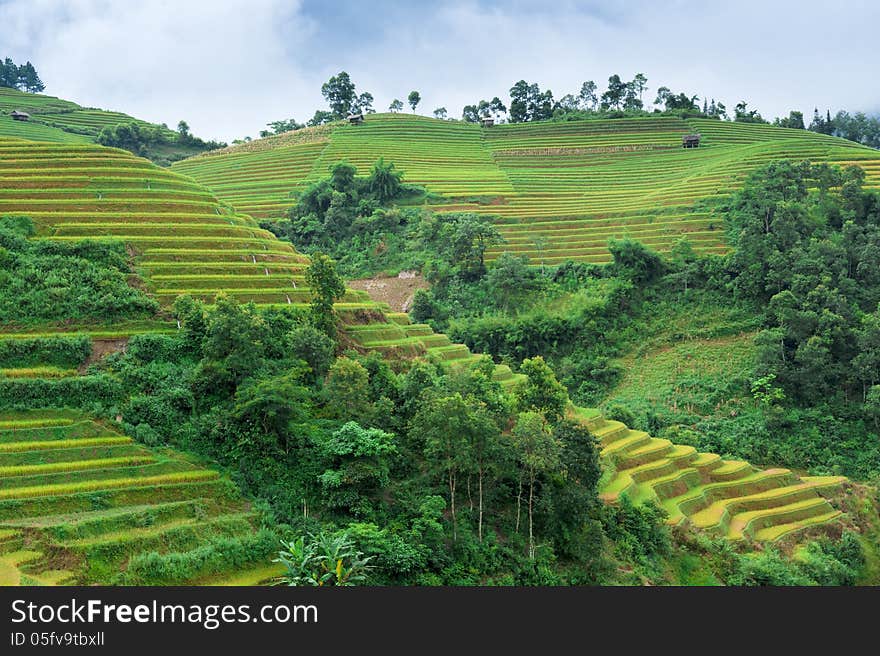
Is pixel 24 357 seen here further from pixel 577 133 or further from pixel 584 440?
pixel 577 133

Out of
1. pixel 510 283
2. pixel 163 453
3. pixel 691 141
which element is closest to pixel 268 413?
pixel 163 453

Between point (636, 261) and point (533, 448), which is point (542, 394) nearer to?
point (533, 448)

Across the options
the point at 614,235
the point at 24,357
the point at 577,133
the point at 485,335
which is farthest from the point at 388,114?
the point at 24,357

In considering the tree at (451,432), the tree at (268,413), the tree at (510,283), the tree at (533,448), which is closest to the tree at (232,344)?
the tree at (268,413)

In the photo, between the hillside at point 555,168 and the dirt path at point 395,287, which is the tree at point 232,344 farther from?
the hillside at point 555,168

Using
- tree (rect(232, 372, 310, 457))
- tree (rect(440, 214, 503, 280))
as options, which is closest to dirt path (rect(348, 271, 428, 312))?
tree (rect(440, 214, 503, 280))

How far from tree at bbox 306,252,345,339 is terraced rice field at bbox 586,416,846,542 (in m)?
13.4

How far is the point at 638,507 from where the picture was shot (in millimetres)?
27547

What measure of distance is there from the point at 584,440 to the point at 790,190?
1441 inches

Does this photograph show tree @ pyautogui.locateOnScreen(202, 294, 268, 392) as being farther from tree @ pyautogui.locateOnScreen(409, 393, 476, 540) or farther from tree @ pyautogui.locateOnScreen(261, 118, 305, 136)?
tree @ pyautogui.locateOnScreen(261, 118, 305, 136)

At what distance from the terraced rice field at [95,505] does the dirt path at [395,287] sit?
3102cm

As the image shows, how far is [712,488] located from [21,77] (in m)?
121

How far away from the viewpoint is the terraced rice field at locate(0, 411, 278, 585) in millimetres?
18344

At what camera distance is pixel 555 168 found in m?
77.9
